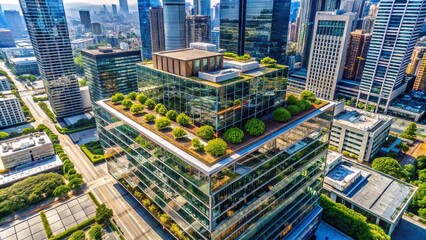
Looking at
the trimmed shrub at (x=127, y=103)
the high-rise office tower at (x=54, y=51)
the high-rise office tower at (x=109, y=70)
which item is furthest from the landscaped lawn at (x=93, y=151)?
the trimmed shrub at (x=127, y=103)

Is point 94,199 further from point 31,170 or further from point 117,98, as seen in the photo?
point 117,98

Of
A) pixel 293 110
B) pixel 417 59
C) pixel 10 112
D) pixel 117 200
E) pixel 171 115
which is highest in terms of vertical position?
pixel 293 110

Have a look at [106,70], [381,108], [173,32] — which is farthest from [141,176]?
[381,108]

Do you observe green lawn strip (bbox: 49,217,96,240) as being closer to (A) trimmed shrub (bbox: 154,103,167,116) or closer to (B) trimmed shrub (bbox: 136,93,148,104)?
(B) trimmed shrub (bbox: 136,93,148,104)

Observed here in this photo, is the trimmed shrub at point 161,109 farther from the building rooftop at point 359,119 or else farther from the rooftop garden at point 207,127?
the building rooftop at point 359,119

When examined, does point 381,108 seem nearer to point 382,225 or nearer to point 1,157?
point 382,225

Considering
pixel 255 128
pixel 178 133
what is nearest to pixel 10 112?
pixel 178 133

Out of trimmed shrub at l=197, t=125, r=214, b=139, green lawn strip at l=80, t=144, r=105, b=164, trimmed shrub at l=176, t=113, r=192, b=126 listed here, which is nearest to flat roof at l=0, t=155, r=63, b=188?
green lawn strip at l=80, t=144, r=105, b=164
